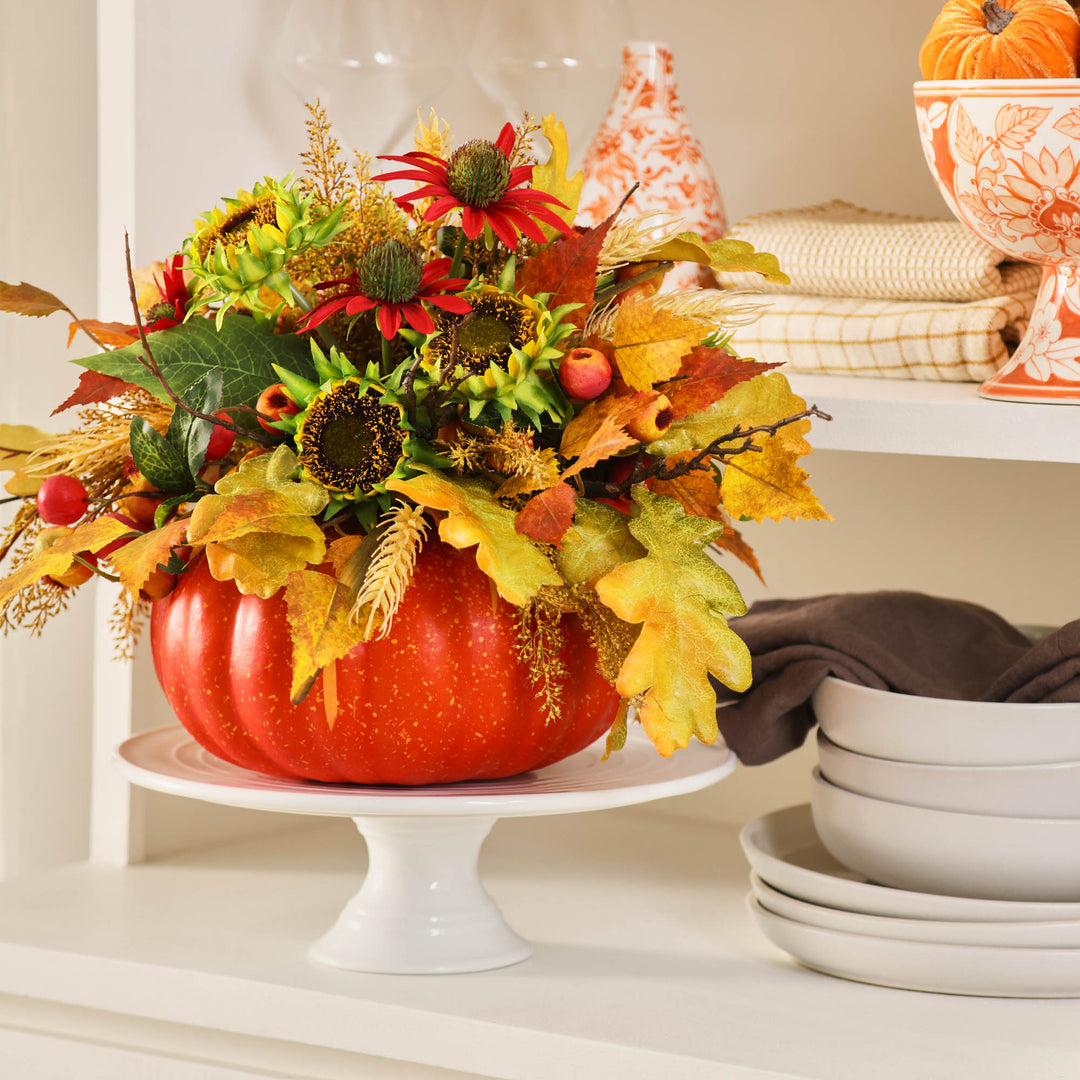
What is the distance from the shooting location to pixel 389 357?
718 millimetres

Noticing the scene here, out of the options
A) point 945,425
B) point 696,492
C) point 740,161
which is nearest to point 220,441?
point 696,492

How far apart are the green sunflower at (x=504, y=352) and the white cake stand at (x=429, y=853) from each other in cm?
18

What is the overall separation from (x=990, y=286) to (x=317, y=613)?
1.40 ft

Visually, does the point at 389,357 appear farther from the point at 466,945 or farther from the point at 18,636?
the point at 18,636

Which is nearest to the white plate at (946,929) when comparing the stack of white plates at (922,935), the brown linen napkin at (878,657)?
the stack of white plates at (922,935)

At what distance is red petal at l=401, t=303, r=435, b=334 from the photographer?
65 centimetres

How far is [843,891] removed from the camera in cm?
81

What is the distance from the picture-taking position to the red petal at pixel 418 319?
0.65 m

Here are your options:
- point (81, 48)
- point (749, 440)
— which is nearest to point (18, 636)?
point (81, 48)

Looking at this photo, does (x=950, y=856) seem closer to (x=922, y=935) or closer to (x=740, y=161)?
(x=922, y=935)

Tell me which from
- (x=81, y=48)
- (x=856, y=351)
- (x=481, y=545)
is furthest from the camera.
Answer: (x=81, y=48)

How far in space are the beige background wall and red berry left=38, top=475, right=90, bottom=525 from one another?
25 cm

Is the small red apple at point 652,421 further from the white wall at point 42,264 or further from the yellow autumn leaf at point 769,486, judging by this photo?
the white wall at point 42,264

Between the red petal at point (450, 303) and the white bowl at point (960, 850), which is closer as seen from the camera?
the red petal at point (450, 303)
